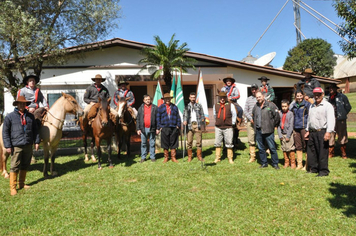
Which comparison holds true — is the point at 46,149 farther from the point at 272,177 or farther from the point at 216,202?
the point at 272,177

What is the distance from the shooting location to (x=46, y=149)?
7414 millimetres

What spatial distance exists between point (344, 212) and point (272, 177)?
215 centimetres

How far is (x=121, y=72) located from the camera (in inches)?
623

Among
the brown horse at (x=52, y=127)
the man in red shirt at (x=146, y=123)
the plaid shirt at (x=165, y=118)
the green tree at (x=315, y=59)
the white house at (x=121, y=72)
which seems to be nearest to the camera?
the brown horse at (x=52, y=127)

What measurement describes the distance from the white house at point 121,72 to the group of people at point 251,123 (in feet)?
19.3

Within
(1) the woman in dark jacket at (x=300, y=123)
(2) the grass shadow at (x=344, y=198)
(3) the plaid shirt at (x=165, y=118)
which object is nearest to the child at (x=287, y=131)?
(1) the woman in dark jacket at (x=300, y=123)

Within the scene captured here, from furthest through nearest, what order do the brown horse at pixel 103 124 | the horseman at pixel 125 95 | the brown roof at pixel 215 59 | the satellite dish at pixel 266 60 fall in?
the satellite dish at pixel 266 60 → the brown roof at pixel 215 59 → the horseman at pixel 125 95 → the brown horse at pixel 103 124

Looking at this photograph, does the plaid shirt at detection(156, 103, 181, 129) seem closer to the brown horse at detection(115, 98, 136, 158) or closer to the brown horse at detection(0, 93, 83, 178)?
the brown horse at detection(115, 98, 136, 158)

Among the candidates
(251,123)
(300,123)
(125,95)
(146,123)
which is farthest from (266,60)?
(146,123)

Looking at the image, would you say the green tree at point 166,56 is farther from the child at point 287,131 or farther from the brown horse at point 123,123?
the child at point 287,131

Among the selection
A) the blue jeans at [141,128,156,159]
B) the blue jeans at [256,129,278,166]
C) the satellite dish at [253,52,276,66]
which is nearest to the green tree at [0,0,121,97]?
the blue jeans at [141,128,156,159]

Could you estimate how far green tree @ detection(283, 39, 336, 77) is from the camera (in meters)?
31.5

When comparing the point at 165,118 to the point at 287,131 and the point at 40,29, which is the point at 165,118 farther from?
the point at 40,29

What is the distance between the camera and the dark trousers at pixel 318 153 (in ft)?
20.8
